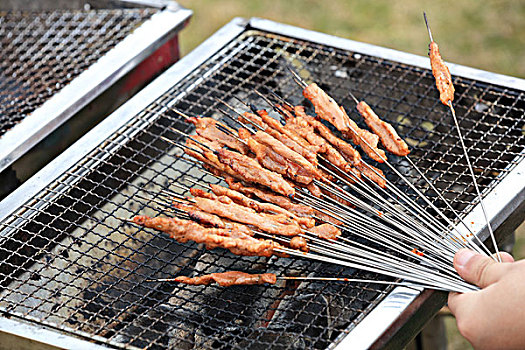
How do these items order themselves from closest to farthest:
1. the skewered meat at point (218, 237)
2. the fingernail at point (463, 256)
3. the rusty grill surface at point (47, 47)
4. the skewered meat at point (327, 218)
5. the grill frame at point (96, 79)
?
the fingernail at point (463, 256), the skewered meat at point (218, 237), the skewered meat at point (327, 218), the grill frame at point (96, 79), the rusty grill surface at point (47, 47)

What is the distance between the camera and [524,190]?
3109 millimetres

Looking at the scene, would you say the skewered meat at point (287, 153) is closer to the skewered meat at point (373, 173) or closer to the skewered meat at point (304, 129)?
the skewered meat at point (304, 129)

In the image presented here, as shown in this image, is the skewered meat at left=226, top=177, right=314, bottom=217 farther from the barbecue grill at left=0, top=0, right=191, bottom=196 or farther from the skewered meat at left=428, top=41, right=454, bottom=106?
the barbecue grill at left=0, top=0, right=191, bottom=196

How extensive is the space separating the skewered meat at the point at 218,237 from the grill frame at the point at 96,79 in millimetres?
Result: 1167

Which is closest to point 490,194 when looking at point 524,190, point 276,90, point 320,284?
point 524,190

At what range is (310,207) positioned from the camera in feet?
9.98

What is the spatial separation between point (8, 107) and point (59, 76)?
378mm

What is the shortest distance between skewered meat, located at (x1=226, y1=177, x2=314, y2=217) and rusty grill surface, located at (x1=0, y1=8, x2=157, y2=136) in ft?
5.21

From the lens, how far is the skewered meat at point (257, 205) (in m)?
2.92

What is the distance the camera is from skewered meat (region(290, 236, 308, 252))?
2.80 metres

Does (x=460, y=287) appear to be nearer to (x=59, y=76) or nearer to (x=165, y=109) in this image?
(x=165, y=109)

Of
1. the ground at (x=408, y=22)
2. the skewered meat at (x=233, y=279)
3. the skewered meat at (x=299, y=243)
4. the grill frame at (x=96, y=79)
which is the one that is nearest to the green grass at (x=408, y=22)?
the ground at (x=408, y=22)

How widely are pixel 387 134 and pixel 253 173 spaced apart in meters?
0.74

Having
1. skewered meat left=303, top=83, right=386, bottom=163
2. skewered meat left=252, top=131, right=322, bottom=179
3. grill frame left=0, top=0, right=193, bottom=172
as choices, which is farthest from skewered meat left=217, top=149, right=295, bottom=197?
grill frame left=0, top=0, right=193, bottom=172
